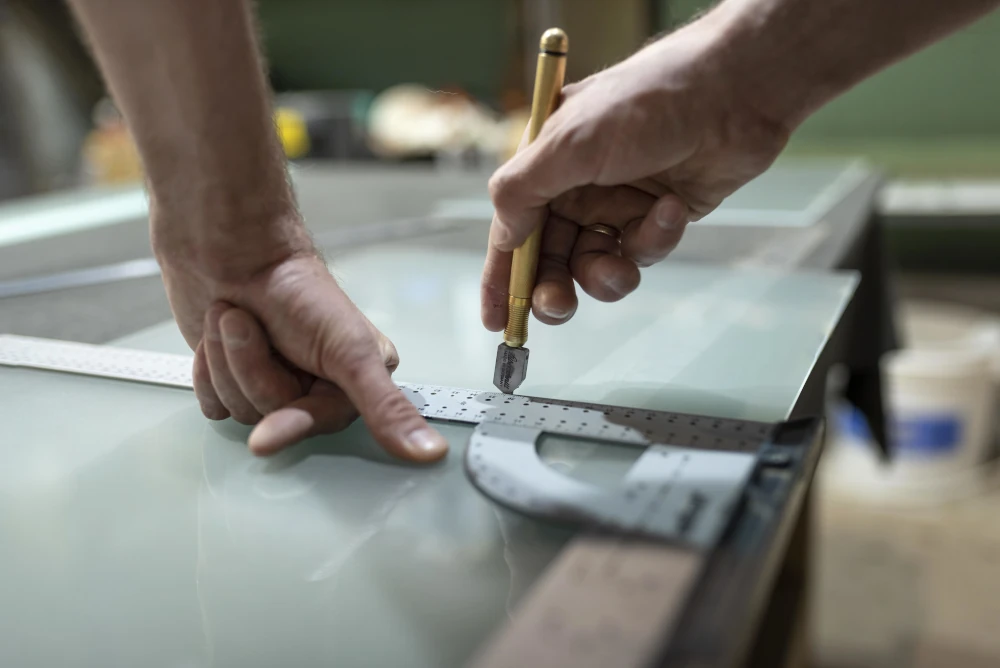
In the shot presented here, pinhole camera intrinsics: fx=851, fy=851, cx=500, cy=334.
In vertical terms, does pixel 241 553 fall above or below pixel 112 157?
above

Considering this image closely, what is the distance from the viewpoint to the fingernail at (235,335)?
0.55 meters

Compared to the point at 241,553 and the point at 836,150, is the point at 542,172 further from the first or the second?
the point at 836,150

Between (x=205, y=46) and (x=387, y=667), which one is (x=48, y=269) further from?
(x=387, y=667)

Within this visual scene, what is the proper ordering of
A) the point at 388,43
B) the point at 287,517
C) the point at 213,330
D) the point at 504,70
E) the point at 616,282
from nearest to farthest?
1. the point at 287,517
2. the point at 213,330
3. the point at 616,282
4. the point at 504,70
5. the point at 388,43

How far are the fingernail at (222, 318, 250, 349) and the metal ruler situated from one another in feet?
0.39

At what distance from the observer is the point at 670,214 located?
0.63m

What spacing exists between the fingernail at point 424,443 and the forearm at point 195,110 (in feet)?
0.60

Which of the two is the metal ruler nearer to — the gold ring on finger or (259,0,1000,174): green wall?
the gold ring on finger

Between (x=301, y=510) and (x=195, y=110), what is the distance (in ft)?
0.87

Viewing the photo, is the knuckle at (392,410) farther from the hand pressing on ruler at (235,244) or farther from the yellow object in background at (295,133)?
the yellow object in background at (295,133)

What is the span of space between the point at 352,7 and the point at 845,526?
2.20m

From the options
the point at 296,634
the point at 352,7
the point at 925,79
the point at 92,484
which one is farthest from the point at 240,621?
the point at 352,7

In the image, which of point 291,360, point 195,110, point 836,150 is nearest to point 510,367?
point 291,360

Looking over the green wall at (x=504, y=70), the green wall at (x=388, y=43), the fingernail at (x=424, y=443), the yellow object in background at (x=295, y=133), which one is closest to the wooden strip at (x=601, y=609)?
the fingernail at (x=424, y=443)
